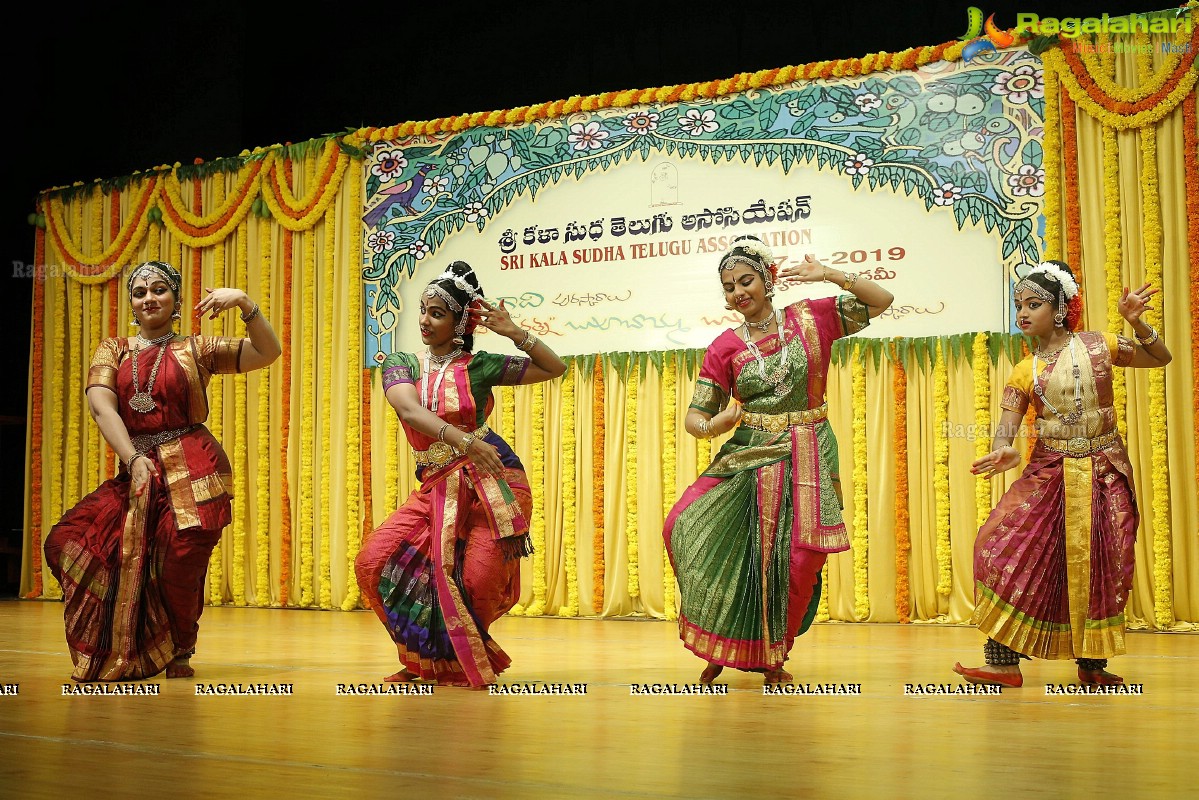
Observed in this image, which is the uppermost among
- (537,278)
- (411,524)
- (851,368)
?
(537,278)

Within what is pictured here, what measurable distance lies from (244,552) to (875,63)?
15.0 feet

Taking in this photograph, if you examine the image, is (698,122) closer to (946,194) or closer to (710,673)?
(946,194)

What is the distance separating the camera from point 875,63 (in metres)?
6.54

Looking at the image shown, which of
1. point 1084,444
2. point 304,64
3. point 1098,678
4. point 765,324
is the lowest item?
point 1098,678

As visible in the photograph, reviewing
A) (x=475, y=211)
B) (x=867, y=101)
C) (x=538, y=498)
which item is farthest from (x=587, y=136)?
(x=538, y=498)

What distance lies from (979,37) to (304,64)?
406cm

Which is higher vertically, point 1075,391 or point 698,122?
point 698,122

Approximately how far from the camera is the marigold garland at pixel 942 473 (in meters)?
6.32

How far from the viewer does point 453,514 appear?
13.2 ft

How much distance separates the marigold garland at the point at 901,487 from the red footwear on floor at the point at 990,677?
2485mm

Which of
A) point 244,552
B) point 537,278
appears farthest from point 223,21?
point 244,552

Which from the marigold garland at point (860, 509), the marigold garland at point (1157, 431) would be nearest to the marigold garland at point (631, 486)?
the marigold garland at point (860, 509)

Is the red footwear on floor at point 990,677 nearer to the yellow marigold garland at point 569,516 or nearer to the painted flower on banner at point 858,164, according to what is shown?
the painted flower on banner at point 858,164

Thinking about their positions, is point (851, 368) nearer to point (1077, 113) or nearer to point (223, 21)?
point (1077, 113)
